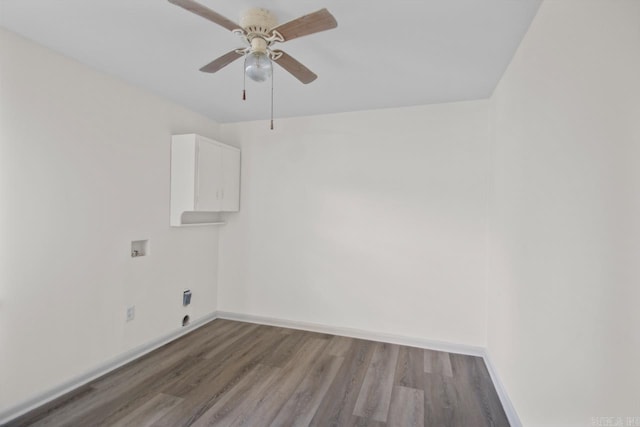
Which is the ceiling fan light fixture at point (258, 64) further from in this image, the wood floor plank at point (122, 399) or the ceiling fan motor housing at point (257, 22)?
the wood floor plank at point (122, 399)

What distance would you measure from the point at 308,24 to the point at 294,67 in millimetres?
448

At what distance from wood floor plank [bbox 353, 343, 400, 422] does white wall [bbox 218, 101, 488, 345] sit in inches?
13.3

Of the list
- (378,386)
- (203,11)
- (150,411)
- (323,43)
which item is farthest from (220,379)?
(323,43)

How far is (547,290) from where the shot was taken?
1.43m

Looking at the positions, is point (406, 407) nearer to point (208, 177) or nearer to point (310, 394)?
point (310, 394)

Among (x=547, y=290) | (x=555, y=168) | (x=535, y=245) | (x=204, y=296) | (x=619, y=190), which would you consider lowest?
(x=204, y=296)

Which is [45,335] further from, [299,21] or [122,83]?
[299,21]

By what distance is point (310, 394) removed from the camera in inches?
87.7

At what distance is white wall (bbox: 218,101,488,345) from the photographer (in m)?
2.88

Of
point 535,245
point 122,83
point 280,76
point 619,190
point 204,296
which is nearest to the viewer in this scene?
point 619,190

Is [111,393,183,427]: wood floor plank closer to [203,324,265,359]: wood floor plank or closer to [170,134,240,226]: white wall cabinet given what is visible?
[203,324,265,359]: wood floor plank

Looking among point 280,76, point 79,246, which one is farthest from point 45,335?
point 280,76

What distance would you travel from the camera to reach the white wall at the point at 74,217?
1.88 meters

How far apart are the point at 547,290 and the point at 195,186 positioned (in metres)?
2.91
